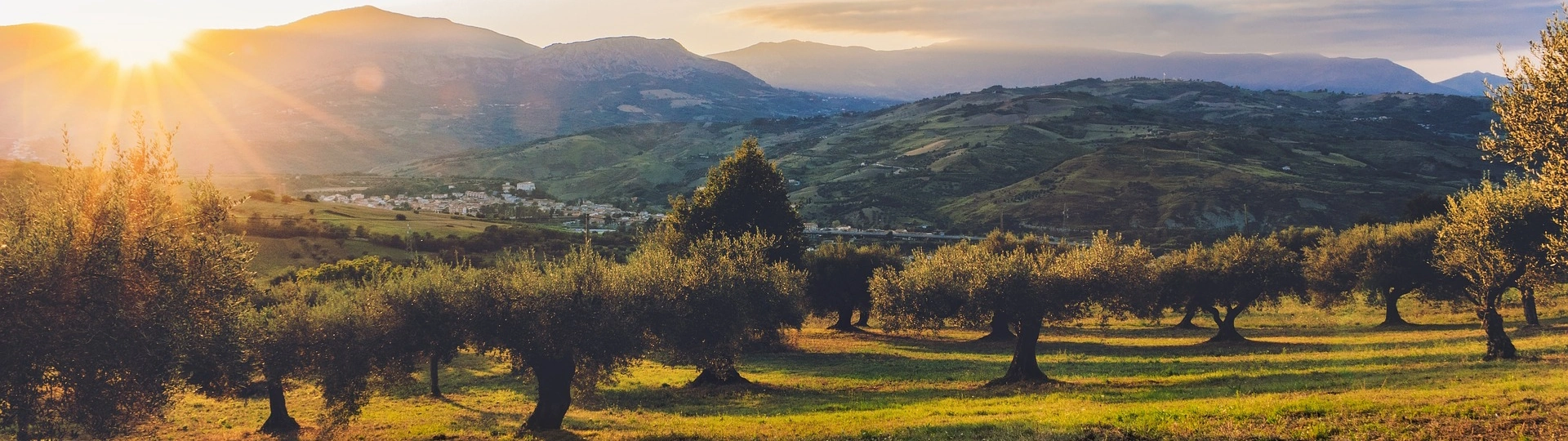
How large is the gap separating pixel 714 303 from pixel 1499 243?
3748 cm

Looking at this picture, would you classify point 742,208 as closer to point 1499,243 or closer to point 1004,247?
point 1004,247

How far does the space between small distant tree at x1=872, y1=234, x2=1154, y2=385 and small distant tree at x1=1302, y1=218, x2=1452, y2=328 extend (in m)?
21.2

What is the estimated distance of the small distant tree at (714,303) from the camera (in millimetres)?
37094

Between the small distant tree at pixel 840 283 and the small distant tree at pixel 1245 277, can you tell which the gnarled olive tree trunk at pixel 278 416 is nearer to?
the small distant tree at pixel 840 283

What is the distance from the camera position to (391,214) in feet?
514

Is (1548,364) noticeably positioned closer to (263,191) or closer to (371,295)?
(371,295)

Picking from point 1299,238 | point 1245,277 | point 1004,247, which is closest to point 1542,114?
point 1245,277

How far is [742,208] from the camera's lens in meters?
70.5

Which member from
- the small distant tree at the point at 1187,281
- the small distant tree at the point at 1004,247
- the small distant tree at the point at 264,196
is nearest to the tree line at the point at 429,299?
the small distant tree at the point at 1187,281

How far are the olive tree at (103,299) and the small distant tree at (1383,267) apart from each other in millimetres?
69661

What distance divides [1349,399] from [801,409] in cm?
1906

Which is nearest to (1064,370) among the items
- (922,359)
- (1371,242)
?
(922,359)

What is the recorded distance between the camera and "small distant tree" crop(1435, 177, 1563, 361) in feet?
124

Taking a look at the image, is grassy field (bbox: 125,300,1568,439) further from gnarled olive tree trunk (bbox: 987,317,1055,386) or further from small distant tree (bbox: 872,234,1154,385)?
small distant tree (bbox: 872,234,1154,385)
